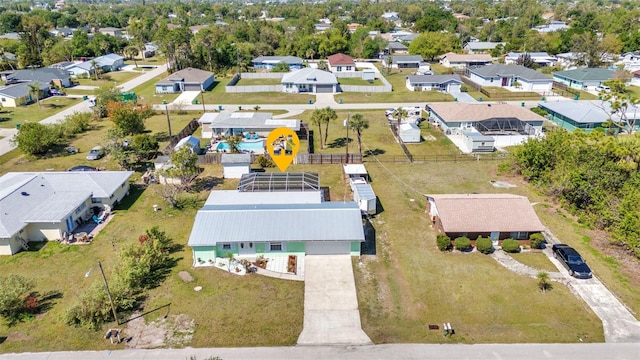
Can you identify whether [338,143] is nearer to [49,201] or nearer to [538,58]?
[49,201]

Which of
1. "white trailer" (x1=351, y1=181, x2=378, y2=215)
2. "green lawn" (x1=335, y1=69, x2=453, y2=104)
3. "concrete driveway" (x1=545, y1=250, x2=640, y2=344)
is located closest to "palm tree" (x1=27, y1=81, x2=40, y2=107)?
"green lawn" (x1=335, y1=69, x2=453, y2=104)

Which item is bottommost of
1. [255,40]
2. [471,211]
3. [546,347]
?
[546,347]

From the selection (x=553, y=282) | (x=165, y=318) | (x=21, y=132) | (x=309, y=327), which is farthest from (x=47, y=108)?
(x=553, y=282)

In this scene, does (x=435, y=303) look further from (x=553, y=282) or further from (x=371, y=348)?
(x=553, y=282)

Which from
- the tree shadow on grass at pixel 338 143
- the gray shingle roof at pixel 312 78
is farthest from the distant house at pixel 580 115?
the gray shingle roof at pixel 312 78

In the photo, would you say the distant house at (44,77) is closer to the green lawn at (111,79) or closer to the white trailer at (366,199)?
the green lawn at (111,79)

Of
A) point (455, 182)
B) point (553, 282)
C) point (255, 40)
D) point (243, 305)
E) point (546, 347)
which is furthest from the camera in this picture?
point (255, 40)

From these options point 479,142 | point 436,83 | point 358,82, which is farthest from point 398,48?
point 479,142
